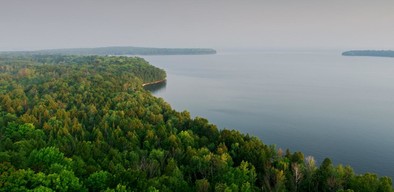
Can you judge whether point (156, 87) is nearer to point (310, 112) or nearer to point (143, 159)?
point (310, 112)

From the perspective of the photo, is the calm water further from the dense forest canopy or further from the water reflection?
the dense forest canopy

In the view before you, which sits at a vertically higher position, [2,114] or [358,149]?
[2,114]

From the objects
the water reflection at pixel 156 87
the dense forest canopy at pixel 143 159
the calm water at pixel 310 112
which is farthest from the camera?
the water reflection at pixel 156 87

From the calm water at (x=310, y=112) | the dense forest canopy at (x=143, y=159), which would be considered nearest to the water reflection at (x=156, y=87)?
the calm water at (x=310, y=112)

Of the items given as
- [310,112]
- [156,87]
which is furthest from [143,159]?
[156,87]

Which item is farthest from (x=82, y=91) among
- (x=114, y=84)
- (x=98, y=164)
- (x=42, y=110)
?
(x=98, y=164)

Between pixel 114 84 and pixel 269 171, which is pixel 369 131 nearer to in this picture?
pixel 269 171

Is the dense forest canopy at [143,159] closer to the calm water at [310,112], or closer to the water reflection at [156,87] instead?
the calm water at [310,112]

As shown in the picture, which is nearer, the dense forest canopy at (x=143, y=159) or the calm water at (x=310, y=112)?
the dense forest canopy at (x=143, y=159)
